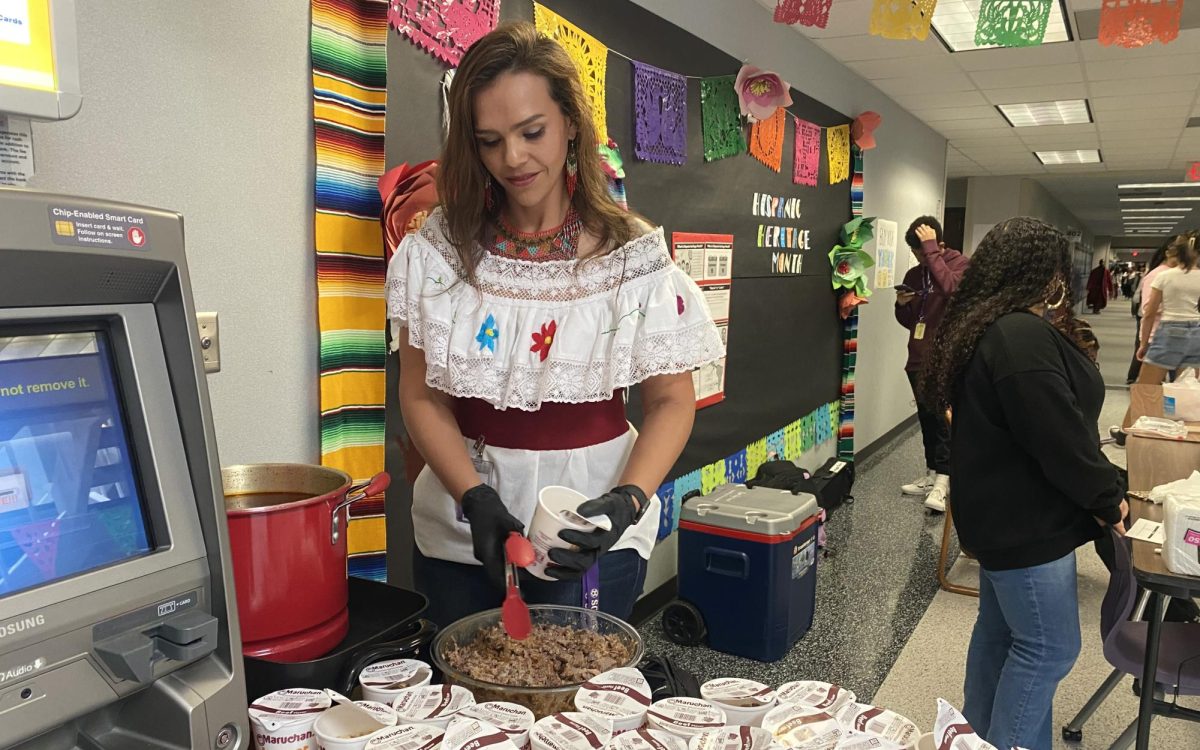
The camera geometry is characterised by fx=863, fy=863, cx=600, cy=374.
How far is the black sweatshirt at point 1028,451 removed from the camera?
1.99 meters

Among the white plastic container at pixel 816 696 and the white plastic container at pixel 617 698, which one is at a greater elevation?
the white plastic container at pixel 617 698

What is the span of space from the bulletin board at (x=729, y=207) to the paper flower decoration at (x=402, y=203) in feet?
0.46

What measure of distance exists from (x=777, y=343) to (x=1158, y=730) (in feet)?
8.31

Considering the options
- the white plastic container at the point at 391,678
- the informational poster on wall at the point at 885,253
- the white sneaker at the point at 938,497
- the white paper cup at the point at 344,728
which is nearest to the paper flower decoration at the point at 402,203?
the white plastic container at the point at 391,678

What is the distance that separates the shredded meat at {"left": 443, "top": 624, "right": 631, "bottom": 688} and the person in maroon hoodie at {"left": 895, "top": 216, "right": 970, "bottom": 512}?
4334mm

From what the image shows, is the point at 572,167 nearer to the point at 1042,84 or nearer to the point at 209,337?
the point at 209,337

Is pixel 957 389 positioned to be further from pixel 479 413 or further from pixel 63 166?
pixel 63 166

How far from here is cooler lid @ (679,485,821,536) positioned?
318 centimetres

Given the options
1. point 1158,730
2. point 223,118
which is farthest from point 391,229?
point 1158,730

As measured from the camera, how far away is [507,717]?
2.76 ft

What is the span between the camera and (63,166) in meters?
1.41

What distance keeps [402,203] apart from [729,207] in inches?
90.4

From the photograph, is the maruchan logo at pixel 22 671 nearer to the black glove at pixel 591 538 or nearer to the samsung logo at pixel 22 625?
the samsung logo at pixel 22 625

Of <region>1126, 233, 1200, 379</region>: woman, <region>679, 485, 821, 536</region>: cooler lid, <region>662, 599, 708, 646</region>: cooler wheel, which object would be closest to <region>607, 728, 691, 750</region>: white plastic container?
<region>679, 485, 821, 536</region>: cooler lid
